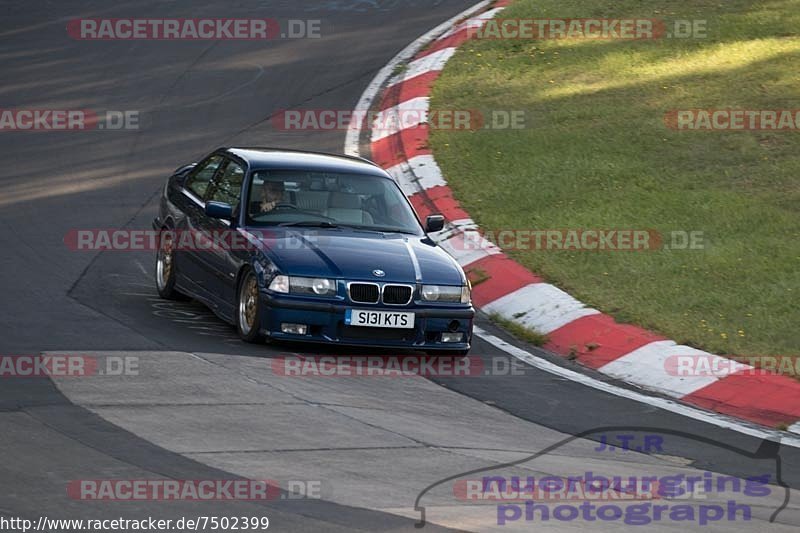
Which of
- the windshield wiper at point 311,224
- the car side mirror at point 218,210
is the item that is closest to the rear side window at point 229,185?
the car side mirror at point 218,210

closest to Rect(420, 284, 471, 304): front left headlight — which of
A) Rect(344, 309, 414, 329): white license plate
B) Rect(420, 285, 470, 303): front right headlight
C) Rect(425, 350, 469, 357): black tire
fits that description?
Rect(420, 285, 470, 303): front right headlight

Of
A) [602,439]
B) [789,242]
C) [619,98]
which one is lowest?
[602,439]

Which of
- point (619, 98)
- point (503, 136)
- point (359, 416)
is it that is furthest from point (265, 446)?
point (619, 98)

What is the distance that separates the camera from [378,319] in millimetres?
10172

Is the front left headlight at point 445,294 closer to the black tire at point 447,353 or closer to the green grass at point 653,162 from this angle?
the black tire at point 447,353

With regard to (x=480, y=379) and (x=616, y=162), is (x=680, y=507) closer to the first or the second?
(x=480, y=379)

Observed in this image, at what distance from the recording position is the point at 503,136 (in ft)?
54.2

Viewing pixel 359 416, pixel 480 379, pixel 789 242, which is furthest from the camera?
pixel 789 242

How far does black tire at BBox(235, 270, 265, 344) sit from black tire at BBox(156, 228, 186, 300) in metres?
1.46

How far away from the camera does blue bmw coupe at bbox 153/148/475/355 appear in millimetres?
10164

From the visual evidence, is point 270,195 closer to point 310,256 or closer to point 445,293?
point 310,256

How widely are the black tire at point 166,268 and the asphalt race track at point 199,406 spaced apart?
0.17 metres

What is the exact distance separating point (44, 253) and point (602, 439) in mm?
6462

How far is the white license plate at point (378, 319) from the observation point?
10117 millimetres
